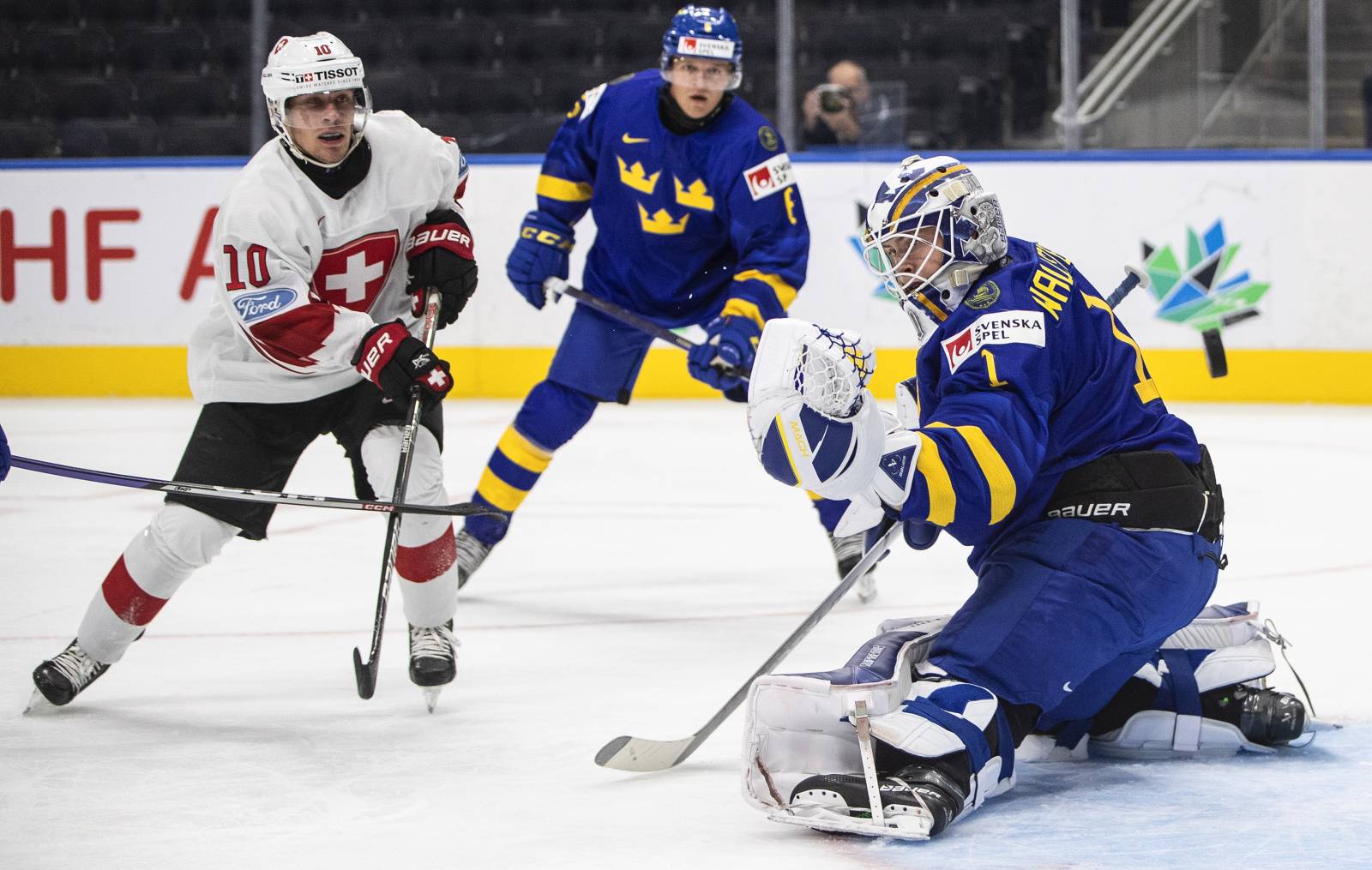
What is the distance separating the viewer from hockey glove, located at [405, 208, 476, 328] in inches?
121

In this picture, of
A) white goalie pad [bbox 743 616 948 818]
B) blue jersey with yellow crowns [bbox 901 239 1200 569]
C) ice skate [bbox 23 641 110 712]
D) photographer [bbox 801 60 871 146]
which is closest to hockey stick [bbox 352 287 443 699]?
ice skate [bbox 23 641 110 712]

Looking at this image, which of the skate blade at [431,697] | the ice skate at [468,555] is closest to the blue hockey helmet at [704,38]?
the ice skate at [468,555]

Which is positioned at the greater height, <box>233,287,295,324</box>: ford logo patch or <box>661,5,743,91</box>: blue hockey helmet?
<box>661,5,743,91</box>: blue hockey helmet

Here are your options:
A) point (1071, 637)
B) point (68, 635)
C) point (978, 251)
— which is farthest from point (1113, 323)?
point (68, 635)

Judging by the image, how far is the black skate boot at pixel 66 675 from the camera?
2.91 m

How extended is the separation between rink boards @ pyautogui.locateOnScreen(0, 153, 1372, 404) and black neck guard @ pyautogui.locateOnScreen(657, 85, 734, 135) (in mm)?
3175

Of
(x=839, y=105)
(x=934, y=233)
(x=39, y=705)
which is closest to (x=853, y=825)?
(x=934, y=233)

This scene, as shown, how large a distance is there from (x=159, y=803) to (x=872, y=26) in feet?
20.3

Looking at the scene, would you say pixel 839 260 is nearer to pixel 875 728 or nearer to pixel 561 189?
pixel 561 189

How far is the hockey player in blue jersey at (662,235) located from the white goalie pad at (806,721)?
5.33 feet

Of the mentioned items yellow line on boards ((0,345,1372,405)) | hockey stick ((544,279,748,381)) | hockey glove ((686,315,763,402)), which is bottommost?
yellow line on boards ((0,345,1372,405))

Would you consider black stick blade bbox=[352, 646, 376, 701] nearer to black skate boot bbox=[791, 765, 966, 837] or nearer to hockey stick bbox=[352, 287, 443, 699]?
hockey stick bbox=[352, 287, 443, 699]

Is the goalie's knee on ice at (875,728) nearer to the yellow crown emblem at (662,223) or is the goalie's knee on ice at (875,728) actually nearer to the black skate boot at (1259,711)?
the black skate boot at (1259,711)

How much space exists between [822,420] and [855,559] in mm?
1926
